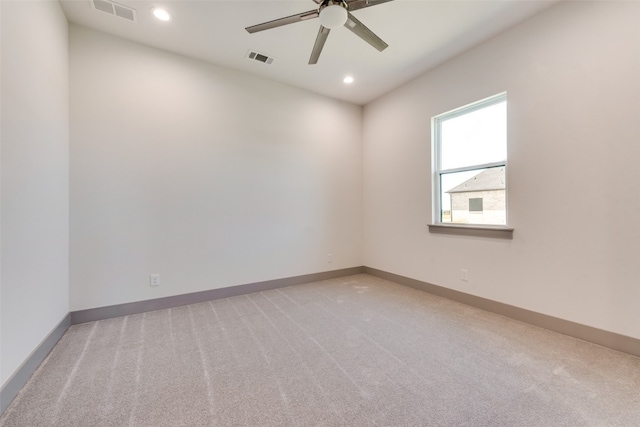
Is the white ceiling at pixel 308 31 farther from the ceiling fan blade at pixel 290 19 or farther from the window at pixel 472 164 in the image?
the window at pixel 472 164

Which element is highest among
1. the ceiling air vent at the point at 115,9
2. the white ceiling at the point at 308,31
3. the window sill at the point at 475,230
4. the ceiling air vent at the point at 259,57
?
the ceiling air vent at the point at 259,57

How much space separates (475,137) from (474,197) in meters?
0.70

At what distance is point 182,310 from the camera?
9.09 ft

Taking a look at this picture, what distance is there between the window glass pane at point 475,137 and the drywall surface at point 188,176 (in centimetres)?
162

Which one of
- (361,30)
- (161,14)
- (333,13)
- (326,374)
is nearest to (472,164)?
(361,30)

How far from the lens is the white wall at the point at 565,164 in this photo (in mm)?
1908

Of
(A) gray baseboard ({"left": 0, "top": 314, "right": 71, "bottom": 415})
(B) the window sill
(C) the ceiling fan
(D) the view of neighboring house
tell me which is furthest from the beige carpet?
(C) the ceiling fan

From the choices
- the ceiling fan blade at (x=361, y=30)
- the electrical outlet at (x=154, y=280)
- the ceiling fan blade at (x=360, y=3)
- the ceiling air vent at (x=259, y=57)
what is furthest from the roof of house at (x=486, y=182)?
the electrical outlet at (x=154, y=280)

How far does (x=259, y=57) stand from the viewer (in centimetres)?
301

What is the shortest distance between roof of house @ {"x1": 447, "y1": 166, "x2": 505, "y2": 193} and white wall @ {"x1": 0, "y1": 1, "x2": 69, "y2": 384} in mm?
3867

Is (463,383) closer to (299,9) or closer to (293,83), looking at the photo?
(299,9)

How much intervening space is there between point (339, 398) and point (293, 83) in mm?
3689

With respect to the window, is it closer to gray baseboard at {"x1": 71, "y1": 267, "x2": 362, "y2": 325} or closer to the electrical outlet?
gray baseboard at {"x1": 71, "y1": 267, "x2": 362, "y2": 325}

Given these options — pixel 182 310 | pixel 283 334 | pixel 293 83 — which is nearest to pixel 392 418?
pixel 283 334
